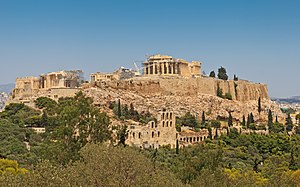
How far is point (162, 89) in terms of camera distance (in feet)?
204

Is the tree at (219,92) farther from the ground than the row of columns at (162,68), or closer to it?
closer to it

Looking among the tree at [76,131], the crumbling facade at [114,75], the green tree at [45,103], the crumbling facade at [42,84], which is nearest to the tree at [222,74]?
the crumbling facade at [114,75]

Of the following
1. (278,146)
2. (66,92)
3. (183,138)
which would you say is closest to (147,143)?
(183,138)

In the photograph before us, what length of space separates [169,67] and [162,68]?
98 cm

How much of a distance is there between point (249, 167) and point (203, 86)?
26.5 m

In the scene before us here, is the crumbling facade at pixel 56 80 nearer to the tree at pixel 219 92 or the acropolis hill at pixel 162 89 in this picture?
the acropolis hill at pixel 162 89

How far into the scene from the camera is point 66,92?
58688mm

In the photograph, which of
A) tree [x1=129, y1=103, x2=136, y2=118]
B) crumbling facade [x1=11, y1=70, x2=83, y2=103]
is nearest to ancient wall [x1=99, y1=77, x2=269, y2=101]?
tree [x1=129, y1=103, x2=136, y2=118]

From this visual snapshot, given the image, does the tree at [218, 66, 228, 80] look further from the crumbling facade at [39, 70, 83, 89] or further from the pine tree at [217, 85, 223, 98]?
the crumbling facade at [39, 70, 83, 89]

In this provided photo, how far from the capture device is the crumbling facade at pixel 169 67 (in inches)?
2657

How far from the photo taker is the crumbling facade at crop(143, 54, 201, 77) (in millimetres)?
67500

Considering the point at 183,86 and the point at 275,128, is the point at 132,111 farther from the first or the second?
the point at 275,128

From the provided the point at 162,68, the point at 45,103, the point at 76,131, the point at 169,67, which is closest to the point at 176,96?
the point at 169,67

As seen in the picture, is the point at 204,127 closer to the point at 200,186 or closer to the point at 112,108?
the point at 112,108
